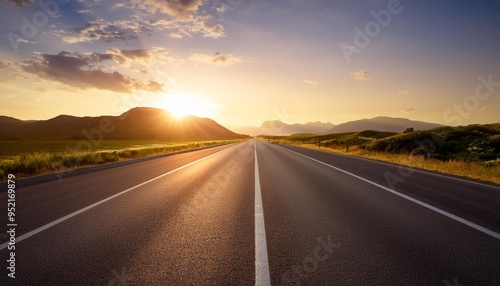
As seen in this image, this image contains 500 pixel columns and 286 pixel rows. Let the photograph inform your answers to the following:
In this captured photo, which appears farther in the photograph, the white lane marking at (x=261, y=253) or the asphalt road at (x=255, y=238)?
the asphalt road at (x=255, y=238)

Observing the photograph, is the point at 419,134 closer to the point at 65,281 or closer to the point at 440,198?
the point at 440,198

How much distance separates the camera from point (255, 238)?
4.17 metres

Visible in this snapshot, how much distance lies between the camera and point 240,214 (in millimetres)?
5621

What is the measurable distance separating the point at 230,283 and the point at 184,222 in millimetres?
2415

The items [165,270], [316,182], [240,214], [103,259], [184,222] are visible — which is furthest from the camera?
[316,182]

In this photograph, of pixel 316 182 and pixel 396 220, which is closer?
pixel 396 220

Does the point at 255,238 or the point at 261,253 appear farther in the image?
the point at 255,238

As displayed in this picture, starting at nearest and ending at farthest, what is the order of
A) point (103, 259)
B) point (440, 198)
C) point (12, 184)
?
1. point (103, 259)
2. point (440, 198)
3. point (12, 184)

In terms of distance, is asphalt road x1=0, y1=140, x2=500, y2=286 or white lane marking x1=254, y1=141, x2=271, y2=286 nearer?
white lane marking x1=254, y1=141, x2=271, y2=286

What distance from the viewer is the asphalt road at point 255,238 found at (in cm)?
305

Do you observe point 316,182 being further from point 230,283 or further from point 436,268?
point 230,283

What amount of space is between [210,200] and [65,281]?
415 cm

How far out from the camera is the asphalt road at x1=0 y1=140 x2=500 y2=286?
3048mm

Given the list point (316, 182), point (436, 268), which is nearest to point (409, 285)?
point (436, 268)
